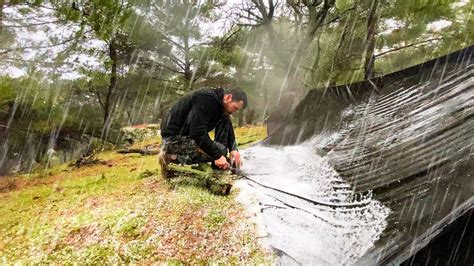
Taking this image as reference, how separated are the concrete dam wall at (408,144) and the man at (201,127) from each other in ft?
3.76

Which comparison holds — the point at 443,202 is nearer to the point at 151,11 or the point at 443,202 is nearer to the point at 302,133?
the point at 302,133

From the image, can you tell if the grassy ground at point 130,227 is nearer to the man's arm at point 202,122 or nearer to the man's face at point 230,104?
the man's arm at point 202,122

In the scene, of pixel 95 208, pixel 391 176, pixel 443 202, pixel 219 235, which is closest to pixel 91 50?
pixel 95 208

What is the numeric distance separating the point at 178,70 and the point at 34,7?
550 centimetres

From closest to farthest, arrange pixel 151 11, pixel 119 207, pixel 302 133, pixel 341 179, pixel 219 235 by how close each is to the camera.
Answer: pixel 219 235 < pixel 341 179 < pixel 119 207 < pixel 302 133 < pixel 151 11

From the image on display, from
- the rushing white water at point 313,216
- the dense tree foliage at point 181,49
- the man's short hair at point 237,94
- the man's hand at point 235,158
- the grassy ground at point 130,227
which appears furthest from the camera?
the dense tree foliage at point 181,49

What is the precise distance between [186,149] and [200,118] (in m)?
0.60

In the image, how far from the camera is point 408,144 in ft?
8.82

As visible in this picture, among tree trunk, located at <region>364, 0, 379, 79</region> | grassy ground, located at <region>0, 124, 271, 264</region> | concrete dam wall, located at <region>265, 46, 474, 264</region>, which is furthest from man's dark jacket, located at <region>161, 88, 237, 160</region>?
tree trunk, located at <region>364, 0, 379, 79</region>

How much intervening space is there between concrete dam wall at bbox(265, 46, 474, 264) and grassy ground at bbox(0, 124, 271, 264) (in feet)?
2.92

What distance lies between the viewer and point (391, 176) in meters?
2.36

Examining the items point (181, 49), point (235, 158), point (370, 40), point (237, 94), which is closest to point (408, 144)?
point (237, 94)

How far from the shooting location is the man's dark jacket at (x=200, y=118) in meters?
3.34

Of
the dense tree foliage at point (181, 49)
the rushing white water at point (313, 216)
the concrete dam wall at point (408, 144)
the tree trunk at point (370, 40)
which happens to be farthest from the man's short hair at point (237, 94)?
the tree trunk at point (370, 40)
